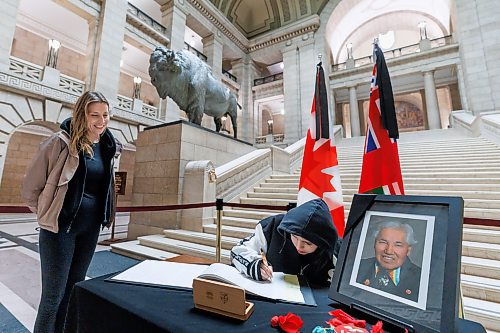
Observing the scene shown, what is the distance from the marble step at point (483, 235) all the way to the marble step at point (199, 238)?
10.1 ft

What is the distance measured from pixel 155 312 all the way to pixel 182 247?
3.38m

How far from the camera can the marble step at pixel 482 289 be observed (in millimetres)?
2178

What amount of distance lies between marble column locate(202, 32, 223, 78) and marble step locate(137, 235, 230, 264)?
13.1 meters

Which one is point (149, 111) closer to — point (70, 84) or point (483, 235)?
point (70, 84)

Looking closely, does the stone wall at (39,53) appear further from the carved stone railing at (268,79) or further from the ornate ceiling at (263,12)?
the carved stone railing at (268,79)

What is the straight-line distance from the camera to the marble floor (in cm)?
206

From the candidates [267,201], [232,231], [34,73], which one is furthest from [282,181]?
[34,73]

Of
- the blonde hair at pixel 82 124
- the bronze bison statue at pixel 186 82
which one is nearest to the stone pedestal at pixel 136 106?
the bronze bison statue at pixel 186 82

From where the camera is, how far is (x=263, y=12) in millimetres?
18266

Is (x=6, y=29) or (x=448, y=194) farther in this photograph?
(x=6, y=29)

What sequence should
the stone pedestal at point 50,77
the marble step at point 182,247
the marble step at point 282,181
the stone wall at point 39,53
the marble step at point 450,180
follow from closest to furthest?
the marble step at point 182,247, the marble step at point 450,180, the marble step at point 282,181, the stone pedestal at point 50,77, the stone wall at point 39,53

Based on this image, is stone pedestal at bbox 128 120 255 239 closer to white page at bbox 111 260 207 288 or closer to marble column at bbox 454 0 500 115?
white page at bbox 111 260 207 288

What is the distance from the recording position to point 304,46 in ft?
52.1

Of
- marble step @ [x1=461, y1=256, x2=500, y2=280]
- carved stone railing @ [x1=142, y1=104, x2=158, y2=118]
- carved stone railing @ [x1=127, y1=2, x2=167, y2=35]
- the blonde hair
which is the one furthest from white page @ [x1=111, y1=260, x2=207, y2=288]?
carved stone railing @ [x1=127, y1=2, x2=167, y2=35]
